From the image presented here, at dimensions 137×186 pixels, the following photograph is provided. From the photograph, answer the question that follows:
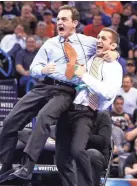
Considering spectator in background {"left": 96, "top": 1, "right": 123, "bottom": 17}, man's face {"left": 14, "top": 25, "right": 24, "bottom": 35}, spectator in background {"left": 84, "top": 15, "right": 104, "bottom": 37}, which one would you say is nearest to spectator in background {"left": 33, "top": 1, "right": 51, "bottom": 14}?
spectator in background {"left": 96, "top": 1, "right": 123, "bottom": 17}

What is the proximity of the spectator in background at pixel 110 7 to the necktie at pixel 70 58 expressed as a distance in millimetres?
7436

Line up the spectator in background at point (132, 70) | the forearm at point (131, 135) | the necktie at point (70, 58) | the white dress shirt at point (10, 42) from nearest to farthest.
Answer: the necktie at point (70, 58) → the forearm at point (131, 135) → the white dress shirt at point (10, 42) → the spectator in background at point (132, 70)

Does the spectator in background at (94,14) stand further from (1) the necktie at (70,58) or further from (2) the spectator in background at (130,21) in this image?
(1) the necktie at (70,58)

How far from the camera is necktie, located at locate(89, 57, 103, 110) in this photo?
7.68m

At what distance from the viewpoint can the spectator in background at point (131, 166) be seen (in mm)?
10508

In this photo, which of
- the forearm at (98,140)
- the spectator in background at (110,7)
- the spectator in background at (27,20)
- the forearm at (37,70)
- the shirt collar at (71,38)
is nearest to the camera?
the forearm at (37,70)

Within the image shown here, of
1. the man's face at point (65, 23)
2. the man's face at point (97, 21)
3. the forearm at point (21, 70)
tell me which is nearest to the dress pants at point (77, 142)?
the man's face at point (65, 23)

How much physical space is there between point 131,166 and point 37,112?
3.06 m

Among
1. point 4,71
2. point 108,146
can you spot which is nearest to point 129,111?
point 4,71

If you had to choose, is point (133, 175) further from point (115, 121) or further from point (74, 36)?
point (74, 36)

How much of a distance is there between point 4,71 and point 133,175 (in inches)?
103

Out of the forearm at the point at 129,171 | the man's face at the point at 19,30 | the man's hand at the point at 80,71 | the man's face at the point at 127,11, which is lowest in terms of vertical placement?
the forearm at the point at 129,171

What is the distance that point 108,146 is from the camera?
840cm

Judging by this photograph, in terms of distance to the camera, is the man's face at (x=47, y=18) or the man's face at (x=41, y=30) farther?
the man's face at (x=47, y=18)
